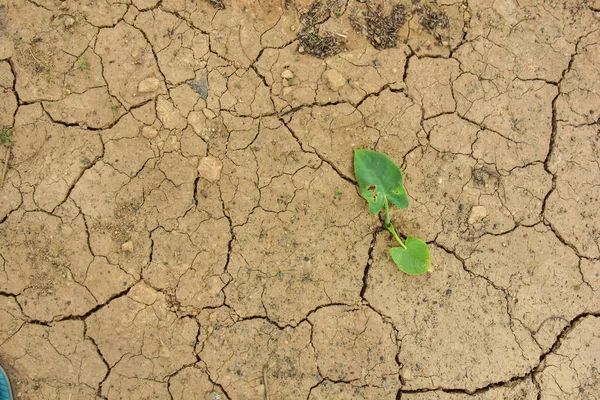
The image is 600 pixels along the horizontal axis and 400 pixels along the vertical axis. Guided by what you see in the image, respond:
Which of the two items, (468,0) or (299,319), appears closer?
(299,319)

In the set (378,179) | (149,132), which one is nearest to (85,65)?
(149,132)

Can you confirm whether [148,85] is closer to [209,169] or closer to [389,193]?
[209,169]

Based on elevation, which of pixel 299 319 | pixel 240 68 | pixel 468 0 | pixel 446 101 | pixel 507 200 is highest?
pixel 468 0

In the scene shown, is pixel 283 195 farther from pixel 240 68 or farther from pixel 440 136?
pixel 440 136

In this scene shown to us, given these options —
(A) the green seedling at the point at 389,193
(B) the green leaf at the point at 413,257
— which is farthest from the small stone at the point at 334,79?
(B) the green leaf at the point at 413,257

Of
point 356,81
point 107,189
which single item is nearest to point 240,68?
point 356,81

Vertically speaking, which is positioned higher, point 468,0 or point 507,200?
point 468,0

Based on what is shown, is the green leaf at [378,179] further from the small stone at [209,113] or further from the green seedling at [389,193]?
the small stone at [209,113]
